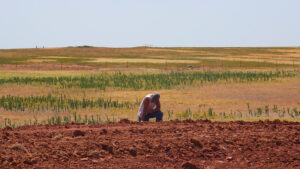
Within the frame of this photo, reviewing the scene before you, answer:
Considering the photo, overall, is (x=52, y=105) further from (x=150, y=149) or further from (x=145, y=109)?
(x=150, y=149)

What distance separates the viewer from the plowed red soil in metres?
8.68

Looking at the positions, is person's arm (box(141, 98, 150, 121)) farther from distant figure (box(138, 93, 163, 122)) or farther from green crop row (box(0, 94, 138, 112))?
green crop row (box(0, 94, 138, 112))

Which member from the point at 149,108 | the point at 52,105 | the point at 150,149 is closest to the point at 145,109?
the point at 149,108

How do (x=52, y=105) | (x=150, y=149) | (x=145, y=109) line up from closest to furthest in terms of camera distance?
(x=150, y=149) < (x=145, y=109) < (x=52, y=105)

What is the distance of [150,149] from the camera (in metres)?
9.37

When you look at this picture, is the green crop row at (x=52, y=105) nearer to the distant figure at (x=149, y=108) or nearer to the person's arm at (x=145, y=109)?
the distant figure at (x=149, y=108)

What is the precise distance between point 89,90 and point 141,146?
23.2m

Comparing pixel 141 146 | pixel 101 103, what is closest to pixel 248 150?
pixel 141 146

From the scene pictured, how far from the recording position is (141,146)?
945cm

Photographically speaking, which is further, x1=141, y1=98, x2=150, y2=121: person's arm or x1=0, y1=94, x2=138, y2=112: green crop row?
x1=0, y1=94, x2=138, y2=112: green crop row

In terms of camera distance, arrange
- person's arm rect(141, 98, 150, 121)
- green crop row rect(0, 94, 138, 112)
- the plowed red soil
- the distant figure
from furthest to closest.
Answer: green crop row rect(0, 94, 138, 112) < person's arm rect(141, 98, 150, 121) < the distant figure < the plowed red soil

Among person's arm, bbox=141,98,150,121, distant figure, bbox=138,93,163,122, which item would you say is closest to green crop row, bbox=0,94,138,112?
distant figure, bbox=138,93,163,122

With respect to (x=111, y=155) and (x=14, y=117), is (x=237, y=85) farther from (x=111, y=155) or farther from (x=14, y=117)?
(x=111, y=155)

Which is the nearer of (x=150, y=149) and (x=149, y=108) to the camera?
(x=150, y=149)
